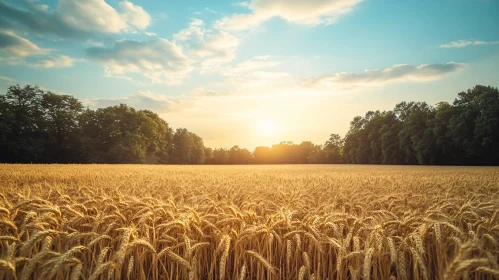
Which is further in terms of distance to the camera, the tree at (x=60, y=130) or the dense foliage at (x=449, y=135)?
the tree at (x=60, y=130)

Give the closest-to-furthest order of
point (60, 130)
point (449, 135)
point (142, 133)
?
point (449, 135), point (60, 130), point (142, 133)

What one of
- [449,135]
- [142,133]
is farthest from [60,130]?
[449,135]

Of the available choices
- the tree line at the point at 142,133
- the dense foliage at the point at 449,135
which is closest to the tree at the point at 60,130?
the tree line at the point at 142,133

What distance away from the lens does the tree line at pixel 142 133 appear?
168 feet

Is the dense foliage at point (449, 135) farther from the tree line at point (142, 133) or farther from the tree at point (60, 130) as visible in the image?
the tree at point (60, 130)

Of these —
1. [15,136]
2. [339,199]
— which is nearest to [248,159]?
[15,136]

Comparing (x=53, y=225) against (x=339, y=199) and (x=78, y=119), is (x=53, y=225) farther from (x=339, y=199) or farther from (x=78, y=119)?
(x=78, y=119)

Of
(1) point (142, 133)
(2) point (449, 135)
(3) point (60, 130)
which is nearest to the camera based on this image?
(2) point (449, 135)

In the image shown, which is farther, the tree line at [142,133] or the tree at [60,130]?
the tree at [60,130]

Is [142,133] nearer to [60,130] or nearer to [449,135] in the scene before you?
[60,130]

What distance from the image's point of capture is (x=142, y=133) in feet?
236

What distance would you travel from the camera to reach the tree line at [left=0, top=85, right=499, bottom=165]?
51125 mm

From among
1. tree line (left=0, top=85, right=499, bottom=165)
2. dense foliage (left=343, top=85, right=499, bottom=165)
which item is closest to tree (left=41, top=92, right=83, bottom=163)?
tree line (left=0, top=85, right=499, bottom=165)

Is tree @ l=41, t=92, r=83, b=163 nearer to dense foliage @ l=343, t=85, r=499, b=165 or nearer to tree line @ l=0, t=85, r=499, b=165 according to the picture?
tree line @ l=0, t=85, r=499, b=165
